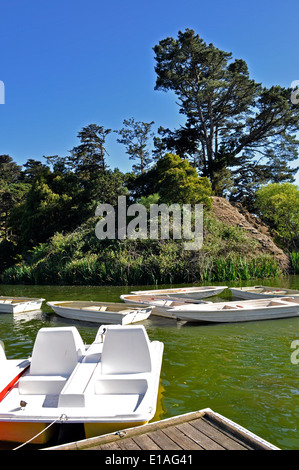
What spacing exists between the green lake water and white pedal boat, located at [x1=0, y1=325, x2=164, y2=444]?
0.73 metres

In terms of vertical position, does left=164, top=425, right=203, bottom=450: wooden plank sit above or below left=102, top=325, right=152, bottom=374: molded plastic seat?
below

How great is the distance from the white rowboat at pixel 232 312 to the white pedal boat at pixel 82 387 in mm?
4958

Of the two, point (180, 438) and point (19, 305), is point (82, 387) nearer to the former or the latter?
point (180, 438)

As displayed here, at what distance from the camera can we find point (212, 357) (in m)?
8.79

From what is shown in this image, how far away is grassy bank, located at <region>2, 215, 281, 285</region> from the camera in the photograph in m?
24.5

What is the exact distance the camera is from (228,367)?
806 centimetres

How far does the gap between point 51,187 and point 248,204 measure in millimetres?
18541

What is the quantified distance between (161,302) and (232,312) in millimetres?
3033

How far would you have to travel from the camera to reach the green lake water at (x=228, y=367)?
19.3 ft

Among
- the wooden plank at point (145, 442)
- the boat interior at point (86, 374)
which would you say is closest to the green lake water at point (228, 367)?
the boat interior at point (86, 374)

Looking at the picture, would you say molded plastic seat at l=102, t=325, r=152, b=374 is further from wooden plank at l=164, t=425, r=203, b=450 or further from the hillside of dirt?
the hillside of dirt

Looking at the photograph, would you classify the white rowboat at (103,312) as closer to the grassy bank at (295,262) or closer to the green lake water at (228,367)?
the green lake water at (228,367)

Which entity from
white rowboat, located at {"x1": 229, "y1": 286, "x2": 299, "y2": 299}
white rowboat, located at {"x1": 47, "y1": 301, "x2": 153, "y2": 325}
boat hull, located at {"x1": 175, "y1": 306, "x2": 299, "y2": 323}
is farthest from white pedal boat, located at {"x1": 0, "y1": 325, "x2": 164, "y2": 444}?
white rowboat, located at {"x1": 229, "y1": 286, "x2": 299, "y2": 299}

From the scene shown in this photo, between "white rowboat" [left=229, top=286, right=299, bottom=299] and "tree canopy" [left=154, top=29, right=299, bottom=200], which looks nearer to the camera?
"white rowboat" [left=229, top=286, right=299, bottom=299]
